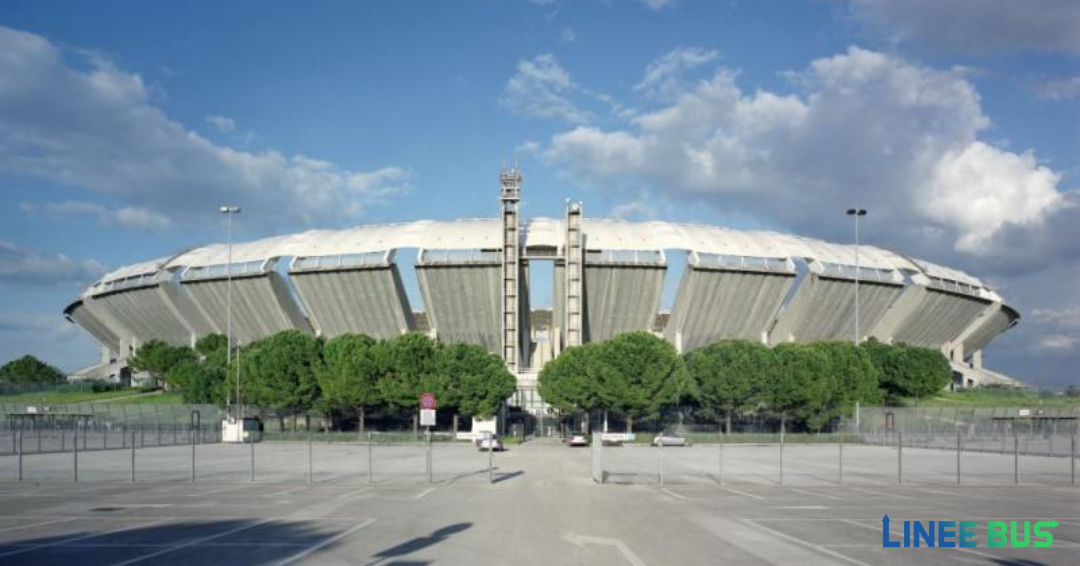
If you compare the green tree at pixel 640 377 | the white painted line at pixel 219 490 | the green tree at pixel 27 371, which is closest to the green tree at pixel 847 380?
the green tree at pixel 640 377

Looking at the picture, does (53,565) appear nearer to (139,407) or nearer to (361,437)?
(361,437)

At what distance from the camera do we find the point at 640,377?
71562 millimetres

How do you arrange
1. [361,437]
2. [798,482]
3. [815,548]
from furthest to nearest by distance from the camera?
[361,437], [798,482], [815,548]

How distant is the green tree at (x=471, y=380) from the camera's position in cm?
7056

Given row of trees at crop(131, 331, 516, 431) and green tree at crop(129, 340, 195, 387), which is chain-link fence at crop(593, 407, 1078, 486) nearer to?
row of trees at crop(131, 331, 516, 431)

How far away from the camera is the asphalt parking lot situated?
51.2 feet

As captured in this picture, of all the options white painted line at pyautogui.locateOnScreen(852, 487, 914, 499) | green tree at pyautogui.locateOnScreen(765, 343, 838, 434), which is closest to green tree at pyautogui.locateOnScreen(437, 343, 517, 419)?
green tree at pyautogui.locateOnScreen(765, 343, 838, 434)

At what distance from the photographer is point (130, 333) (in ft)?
378

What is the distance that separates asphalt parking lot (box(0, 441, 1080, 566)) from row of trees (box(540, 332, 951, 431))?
4053cm

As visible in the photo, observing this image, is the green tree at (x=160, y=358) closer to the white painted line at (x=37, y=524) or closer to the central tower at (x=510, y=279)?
the central tower at (x=510, y=279)

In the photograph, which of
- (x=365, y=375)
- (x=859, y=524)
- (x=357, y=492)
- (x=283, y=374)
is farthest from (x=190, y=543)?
(x=283, y=374)

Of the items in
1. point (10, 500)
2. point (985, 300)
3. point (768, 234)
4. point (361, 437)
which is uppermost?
point (768, 234)

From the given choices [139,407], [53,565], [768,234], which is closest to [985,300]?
[768,234]

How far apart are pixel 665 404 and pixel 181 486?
49.1 metres
